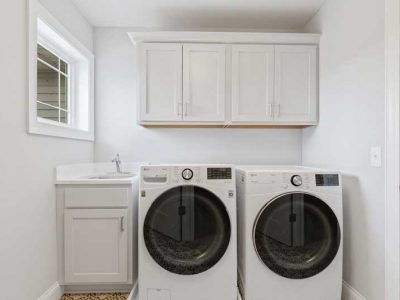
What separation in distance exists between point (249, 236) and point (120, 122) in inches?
69.0

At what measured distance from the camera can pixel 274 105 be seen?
2.37 m

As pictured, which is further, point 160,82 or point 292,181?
point 160,82

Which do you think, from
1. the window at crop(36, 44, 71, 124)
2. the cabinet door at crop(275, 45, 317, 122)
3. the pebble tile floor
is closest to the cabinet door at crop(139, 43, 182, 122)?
the window at crop(36, 44, 71, 124)

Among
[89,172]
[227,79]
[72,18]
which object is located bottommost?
[89,172]

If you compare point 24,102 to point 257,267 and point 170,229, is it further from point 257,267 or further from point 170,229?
point 257,267

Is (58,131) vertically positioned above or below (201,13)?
below

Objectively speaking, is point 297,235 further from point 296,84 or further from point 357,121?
point 296,84

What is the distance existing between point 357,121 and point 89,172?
2.36m

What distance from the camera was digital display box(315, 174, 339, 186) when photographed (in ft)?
6.01

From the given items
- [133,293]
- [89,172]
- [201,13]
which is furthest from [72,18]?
[133,293]

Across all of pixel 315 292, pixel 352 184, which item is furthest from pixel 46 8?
pixel 315 292

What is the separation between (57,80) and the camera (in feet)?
7.65

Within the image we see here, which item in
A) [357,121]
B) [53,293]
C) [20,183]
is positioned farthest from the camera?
[53,293]

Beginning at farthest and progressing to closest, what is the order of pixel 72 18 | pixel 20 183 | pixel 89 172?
pixel 89 172 < pixel 72 18 < pixel 20 183
